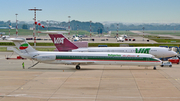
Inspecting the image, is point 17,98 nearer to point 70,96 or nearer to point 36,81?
point 70,96

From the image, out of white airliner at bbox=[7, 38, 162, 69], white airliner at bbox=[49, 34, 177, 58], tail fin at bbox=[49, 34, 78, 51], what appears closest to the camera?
white airliner at bbox=[7, 38, 162, 69]

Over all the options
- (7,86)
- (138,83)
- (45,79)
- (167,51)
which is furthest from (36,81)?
(167,51)

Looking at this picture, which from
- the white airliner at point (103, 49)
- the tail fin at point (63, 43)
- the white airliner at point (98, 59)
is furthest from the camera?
the tail fin at point (63, 43)

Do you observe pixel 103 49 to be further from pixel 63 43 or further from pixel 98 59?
pixel 98 59

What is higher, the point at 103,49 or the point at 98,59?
the point at 103,49

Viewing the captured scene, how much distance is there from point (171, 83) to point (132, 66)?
1670 cm

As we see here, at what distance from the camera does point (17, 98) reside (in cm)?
2436

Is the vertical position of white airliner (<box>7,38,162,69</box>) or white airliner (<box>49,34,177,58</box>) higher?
white airliner (<box>49,34,177,58</box>)

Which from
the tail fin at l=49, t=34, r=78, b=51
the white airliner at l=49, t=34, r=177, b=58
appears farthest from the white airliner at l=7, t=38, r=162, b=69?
the tail fin at l=49, t=34, r=78, b=51

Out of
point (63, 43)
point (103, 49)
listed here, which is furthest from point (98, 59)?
point (63, 43)

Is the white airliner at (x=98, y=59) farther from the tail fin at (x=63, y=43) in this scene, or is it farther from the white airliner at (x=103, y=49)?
the tail fin at (x=63, y=43)

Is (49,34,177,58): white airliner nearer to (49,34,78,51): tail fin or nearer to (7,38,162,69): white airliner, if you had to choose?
(49,34,78,51): tail fin

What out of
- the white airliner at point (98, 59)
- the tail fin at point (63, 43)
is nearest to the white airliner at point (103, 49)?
the tail fin at point (63, 43)

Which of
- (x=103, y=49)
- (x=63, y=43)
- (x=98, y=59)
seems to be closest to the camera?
(x=98, y=59)
